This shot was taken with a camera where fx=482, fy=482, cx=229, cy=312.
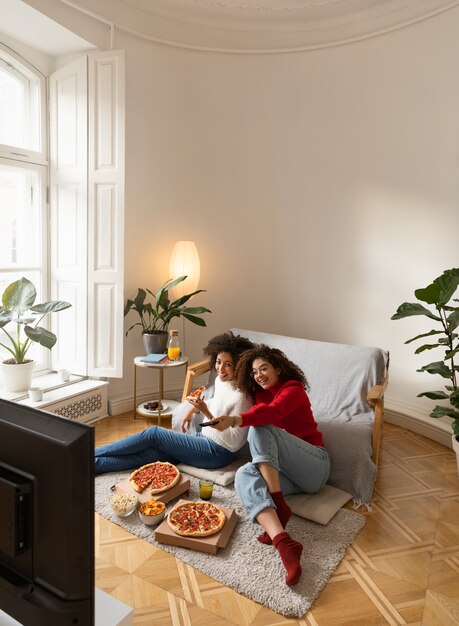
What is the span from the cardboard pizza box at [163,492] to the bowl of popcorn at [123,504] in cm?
6

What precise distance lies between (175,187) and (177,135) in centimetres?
44

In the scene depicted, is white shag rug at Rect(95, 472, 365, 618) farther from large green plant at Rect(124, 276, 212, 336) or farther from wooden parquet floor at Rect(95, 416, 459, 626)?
large green plant at Rect(124, 276, 212, 336)

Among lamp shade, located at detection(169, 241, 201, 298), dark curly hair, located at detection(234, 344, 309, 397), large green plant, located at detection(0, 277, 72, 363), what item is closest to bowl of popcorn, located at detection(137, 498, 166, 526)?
dark curly hair, located at detection(234, 344, 309, 397)

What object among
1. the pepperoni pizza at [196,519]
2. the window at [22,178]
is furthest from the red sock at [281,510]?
the window at [22,178]

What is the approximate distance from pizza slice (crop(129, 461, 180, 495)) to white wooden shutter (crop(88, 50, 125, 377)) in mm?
1180

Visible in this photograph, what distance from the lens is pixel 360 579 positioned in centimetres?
207

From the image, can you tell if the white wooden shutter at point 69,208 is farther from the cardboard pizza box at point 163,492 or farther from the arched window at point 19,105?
the cardboard pizza box at point 163,492

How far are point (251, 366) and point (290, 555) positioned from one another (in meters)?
1.02

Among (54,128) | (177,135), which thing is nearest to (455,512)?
(177,135)

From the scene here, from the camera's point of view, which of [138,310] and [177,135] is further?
[177,135]

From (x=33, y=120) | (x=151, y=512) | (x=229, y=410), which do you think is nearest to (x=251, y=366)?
(x=229, y=410)

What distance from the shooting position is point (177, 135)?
4199 millimetres

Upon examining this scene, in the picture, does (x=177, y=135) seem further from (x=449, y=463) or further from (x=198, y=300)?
(x=449, y=463)

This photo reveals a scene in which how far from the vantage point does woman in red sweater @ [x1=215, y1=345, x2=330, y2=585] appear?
89.6 inches
